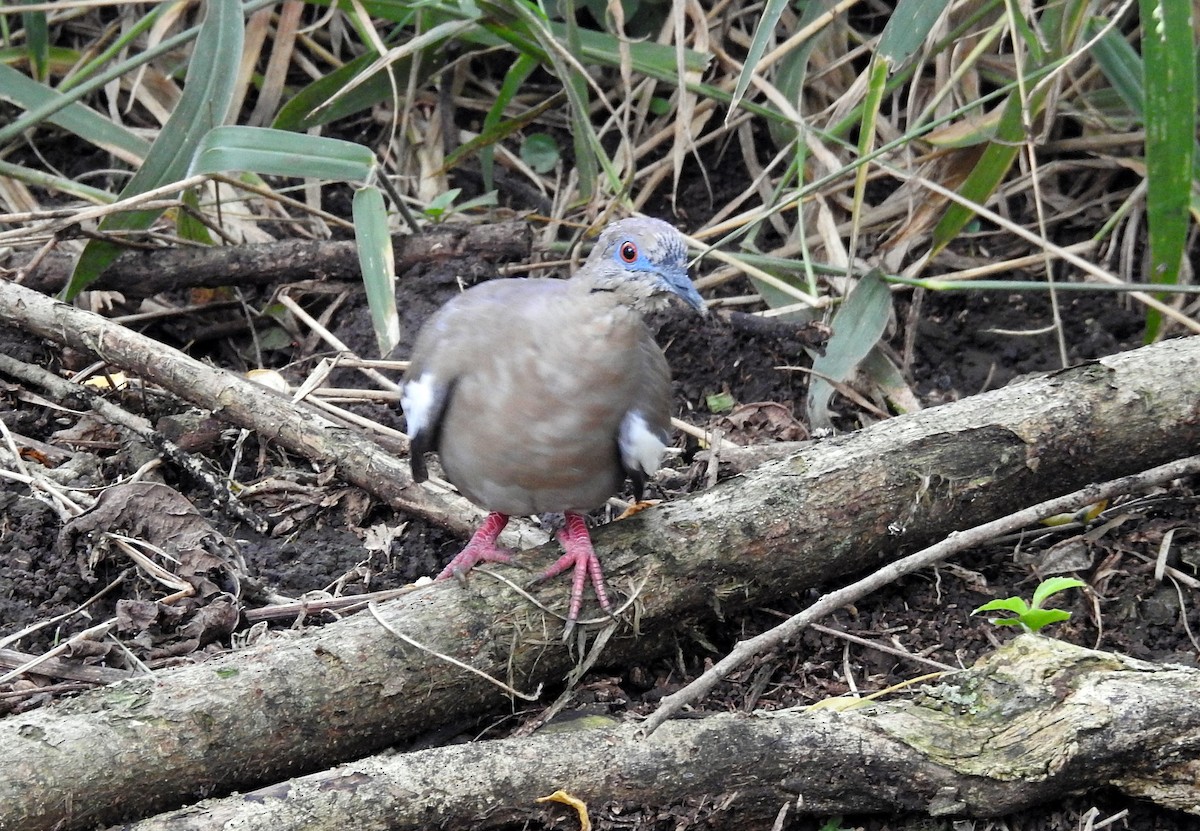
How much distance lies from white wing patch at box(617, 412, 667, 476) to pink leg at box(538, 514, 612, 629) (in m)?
0.25

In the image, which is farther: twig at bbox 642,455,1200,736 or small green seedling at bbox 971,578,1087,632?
small green seedling at bbox 971,578,1087,632

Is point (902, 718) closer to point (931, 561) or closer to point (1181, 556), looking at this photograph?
point (931, 561)

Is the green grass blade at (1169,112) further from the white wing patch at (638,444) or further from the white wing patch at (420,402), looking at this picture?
the white wing patch at (420,402)

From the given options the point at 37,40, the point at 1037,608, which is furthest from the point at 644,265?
the point at 37,40

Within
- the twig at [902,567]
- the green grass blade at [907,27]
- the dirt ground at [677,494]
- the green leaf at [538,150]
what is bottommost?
the dirt ground at [677,494]

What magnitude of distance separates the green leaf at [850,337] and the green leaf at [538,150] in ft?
6.15

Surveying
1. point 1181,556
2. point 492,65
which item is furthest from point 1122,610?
point 492,65

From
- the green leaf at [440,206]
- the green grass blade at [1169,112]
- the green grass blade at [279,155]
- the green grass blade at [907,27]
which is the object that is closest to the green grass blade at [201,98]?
the green grass blade at [279,155]

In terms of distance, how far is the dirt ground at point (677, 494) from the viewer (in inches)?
133

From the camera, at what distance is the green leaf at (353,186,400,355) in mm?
3916

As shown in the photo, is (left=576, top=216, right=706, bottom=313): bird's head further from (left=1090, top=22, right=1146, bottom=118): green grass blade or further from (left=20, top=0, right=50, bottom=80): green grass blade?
(left=20, top=0, right=50, bottom=80): green grass blade

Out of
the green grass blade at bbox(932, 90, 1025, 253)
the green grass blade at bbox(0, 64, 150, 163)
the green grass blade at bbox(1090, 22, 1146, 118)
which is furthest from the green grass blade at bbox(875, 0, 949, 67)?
the green grass blade at bbox(0, 64, 150, 163)

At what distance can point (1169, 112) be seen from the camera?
3.96 meters

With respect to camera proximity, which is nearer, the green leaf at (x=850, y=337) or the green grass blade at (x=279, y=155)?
the green grass blade at (x=279, y=155)
